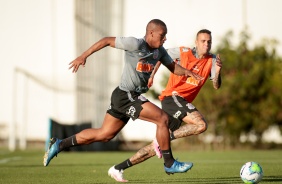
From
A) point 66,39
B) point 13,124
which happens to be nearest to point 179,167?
point 66,39

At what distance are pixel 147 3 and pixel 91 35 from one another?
3.71 meters

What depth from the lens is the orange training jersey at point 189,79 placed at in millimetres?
12219

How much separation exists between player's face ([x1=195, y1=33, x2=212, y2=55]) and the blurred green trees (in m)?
15.1

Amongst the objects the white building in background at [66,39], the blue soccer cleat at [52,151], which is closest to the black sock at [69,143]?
the blue soccer cleat at [52,151]

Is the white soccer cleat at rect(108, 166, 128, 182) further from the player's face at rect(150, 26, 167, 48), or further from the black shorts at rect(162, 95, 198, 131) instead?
the player's face at rect(150, 26, 167, 48)

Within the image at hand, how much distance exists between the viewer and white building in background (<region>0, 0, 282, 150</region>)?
30.0 m

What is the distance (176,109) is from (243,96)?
53.9 ft

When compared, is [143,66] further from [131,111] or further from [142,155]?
[142,155]

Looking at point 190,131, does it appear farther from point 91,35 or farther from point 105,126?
point 91,35

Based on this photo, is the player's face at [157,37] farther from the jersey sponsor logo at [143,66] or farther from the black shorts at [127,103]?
the black shorts at [127,103]

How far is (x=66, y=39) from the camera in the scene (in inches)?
1166

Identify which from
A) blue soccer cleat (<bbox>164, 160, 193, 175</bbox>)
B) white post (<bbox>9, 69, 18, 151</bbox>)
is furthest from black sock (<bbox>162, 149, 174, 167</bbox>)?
white post (<bbox>9, 69, 18, 151</bbox>)

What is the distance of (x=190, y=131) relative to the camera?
11.6m

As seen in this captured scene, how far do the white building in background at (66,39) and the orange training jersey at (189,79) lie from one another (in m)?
17.3
